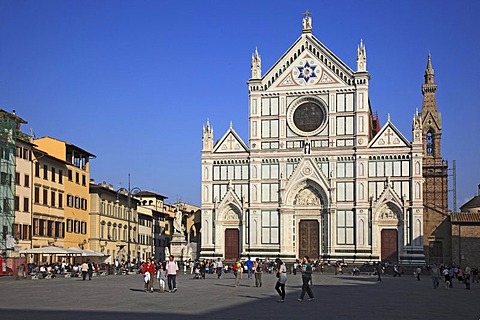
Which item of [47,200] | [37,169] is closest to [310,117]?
[47,200]

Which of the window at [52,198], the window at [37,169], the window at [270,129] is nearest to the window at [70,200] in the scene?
the window at [52,198]

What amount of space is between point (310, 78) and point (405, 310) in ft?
153

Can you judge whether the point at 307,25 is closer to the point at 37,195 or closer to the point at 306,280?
the point at 37,195

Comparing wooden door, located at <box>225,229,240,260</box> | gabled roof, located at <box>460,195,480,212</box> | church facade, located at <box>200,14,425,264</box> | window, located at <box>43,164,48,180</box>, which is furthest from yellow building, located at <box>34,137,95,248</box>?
gabled roof, located at <box>460,195,480,212</box>

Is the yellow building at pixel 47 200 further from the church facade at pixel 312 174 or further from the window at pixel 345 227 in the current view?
the window at pixel 345 227

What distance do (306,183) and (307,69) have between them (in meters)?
10.7

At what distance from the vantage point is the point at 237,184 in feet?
221

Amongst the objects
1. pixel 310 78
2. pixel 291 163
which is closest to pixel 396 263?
pixel 291 163

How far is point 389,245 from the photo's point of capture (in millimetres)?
63156

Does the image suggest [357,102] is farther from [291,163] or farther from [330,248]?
[330,248]

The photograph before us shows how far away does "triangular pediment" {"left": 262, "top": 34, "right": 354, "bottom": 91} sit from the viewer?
214ft

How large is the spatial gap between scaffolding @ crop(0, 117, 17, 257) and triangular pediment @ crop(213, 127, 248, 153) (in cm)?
2150

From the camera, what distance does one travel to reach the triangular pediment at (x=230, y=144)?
6762 centimetres

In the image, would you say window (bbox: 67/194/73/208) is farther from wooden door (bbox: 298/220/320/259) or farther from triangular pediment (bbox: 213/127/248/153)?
wooden door (bbox: 298/220/320/259)
